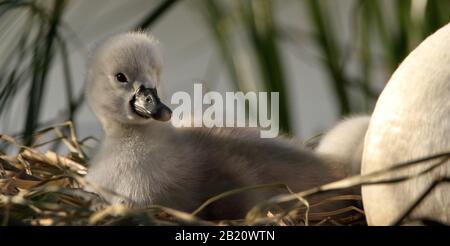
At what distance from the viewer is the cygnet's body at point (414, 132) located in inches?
54.7

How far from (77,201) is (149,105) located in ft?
0.69

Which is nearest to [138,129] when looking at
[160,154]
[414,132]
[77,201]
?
[160,154]

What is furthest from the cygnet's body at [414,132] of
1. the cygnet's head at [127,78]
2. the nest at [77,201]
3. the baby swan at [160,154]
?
the cygnet's head at [127,78]

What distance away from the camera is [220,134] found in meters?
1.81

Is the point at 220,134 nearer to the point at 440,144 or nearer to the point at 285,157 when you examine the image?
the point at 285,157

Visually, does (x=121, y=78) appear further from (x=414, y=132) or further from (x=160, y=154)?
(x=414, y=132)

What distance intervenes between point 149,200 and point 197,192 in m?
0.09

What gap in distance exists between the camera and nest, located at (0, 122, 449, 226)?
1.33 metres

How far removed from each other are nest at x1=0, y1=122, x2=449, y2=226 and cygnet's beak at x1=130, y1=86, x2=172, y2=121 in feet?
0.52

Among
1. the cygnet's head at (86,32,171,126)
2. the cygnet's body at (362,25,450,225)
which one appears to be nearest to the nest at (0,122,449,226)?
the cygnet's body at (362,25,450,225)

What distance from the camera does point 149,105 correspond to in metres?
1.63
